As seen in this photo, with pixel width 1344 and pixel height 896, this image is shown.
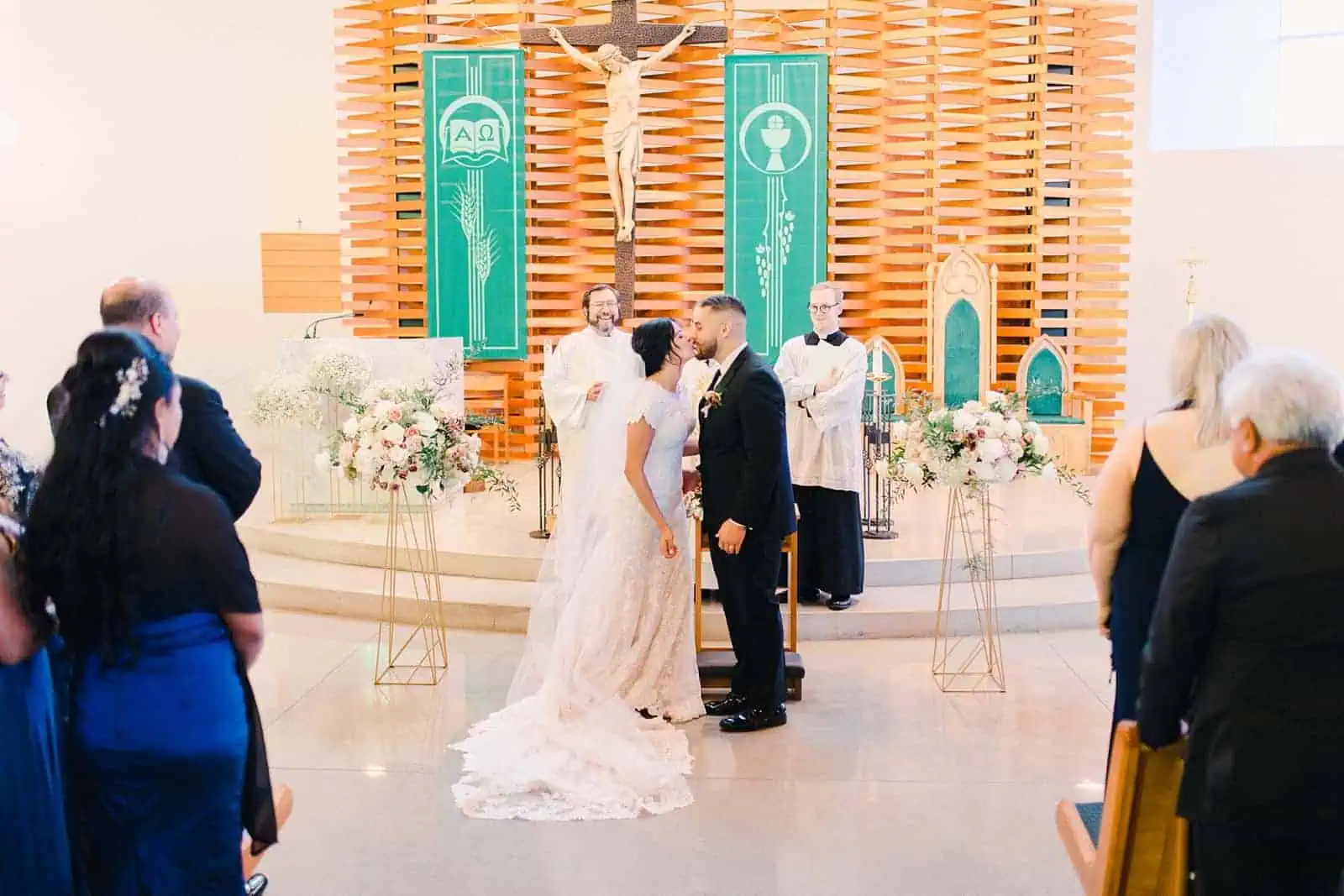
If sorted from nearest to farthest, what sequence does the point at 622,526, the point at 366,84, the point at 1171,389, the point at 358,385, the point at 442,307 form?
the point at 1171,389 → the point at 622,526 → the point at 358,385 → the point at 442,307 → the point at 366,84

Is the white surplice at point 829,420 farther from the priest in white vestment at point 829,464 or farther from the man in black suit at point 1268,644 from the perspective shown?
the man in black suit at point 1268,644

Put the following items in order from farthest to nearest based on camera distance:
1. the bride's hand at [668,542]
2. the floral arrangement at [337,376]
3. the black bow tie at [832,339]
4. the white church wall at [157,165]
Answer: the white church wall at [157,165] < the floral arrangement at [337,376] < the black bow tie at [832,339] < the bride's hand at [668,542]

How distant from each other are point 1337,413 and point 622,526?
2.80 metres

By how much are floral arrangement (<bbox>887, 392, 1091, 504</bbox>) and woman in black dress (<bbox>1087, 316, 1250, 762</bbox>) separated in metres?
1.67

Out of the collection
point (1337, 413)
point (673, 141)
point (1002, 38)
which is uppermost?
point (1002, 38)

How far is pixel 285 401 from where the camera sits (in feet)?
23.9

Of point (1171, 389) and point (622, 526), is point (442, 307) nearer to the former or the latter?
point (622, 526)

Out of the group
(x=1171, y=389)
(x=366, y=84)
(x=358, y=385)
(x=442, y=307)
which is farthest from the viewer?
(x=366, y=84)

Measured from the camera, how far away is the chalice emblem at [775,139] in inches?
385

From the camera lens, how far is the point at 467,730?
468cm

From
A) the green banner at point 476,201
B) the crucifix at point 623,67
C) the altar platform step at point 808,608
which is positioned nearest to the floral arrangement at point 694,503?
the altar platform step at point 808,608

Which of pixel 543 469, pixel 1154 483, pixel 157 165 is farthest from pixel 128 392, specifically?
pixel 157 165

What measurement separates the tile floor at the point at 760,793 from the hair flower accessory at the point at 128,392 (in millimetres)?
1760

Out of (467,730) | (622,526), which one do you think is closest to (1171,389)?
(622,526)
